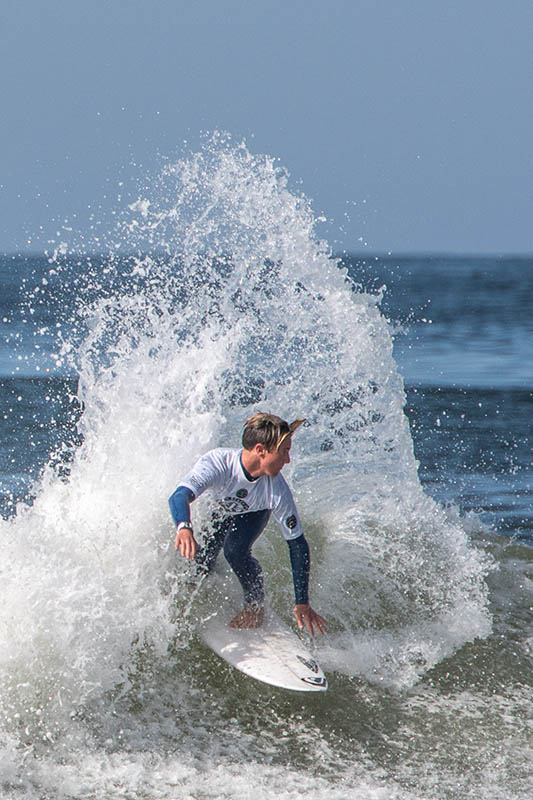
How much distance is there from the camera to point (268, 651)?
643cm


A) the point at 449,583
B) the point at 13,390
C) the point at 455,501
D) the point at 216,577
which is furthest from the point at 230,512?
the point at 13,390

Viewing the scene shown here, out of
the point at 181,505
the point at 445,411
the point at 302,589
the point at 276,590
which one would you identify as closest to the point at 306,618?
the point at 302,589

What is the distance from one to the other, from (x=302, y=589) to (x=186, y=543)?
2.88 feet

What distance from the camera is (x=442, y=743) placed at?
5.82m

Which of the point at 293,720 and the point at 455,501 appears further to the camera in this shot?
the point at 455,501

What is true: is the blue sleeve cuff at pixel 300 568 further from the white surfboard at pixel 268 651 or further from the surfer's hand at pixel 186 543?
the surfer's hand at pixel 186 543

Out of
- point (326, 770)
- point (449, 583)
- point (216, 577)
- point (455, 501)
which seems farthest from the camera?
point (455, 501)

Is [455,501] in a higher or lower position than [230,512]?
lower

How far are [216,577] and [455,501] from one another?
5177 mm

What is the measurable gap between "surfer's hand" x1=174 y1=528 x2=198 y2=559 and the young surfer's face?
648mm

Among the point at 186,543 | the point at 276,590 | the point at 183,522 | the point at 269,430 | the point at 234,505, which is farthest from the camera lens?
the point at 276,590

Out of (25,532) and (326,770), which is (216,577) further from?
(326,770)

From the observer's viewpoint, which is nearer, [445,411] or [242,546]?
[242,546]

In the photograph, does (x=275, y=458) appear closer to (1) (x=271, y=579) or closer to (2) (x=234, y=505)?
(2) (x=234, y=505)
